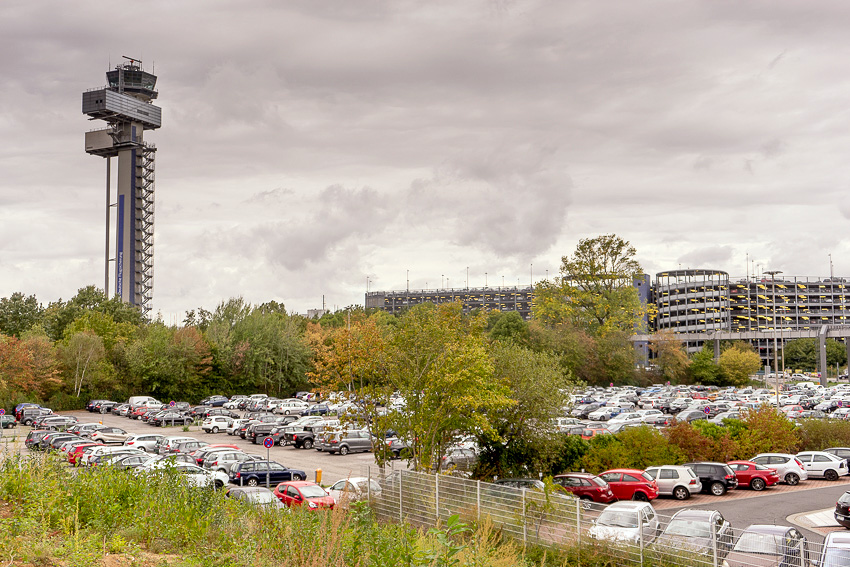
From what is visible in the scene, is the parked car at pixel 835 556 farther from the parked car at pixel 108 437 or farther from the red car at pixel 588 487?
the parked car at pixel 108 437

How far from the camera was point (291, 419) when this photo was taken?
47.8 m

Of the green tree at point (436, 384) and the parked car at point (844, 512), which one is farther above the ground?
the green tree at point (436, 384)

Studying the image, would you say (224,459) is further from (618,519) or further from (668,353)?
(668,353)

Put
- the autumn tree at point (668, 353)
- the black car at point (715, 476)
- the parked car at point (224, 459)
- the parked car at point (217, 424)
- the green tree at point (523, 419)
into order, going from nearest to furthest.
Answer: the green tree at point (523, 419), the black car at point (715, 476), the parked car at point (224, 459), the parked car at point (217, 424), the autumn tree at point (668, 353)

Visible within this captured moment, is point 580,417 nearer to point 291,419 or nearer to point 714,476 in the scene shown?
point 291,419

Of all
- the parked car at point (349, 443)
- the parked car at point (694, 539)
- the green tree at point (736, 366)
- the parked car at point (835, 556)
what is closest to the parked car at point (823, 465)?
the parked car at point (694, 539)

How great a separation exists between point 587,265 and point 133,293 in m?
81.5

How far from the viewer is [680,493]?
24812 millimetres

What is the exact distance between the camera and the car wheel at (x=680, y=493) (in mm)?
24781

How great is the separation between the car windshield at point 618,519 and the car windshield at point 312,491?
30.8ft

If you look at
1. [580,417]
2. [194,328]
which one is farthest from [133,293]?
[580,417]

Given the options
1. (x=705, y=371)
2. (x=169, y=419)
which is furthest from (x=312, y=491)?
(x=705, y=371)

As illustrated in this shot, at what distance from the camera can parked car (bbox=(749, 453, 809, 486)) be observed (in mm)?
27953

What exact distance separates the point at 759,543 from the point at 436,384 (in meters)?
10.5
